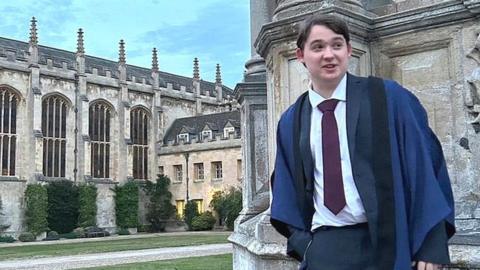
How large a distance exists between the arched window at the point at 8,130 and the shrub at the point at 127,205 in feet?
24.0

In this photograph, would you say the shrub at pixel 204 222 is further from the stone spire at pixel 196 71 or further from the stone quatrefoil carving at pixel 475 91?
the stone quatrefoil carving at pixel 475 91

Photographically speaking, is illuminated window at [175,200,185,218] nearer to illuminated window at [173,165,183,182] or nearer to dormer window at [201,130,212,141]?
illuminated window at [173,165,183,182]

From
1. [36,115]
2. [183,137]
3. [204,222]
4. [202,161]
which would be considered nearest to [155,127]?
[183,137]

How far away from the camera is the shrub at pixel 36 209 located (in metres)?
34.2

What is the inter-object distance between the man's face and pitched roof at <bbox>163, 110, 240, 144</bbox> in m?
40.3

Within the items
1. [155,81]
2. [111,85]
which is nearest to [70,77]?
[111,85]

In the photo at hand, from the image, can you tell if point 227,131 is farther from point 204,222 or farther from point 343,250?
point 343,250

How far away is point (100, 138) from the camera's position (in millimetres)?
40625

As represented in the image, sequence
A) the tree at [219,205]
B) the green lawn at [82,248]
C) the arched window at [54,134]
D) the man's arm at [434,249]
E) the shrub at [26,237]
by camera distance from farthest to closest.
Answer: the tree at [219,205]
the arched window at [54,134]
the shrub at [26,237]
the green lawn at [82,248]
the man's arm at [434,249]

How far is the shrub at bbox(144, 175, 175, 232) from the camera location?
134 ft

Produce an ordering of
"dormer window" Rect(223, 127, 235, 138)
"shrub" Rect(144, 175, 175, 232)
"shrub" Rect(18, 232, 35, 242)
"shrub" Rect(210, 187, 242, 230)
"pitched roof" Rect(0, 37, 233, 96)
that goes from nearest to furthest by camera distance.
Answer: "shrub" Rect(18, 232, 35, 242) → "shrub" Rect(210, 187, 242, 230) → "pitched roof" Rect(0, 37, 233, 96) → "dormer window" Rect(223, 127, 235, 138) → "shrub" Rect(144, 175, 175, 232)

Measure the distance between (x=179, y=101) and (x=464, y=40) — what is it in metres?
43.7

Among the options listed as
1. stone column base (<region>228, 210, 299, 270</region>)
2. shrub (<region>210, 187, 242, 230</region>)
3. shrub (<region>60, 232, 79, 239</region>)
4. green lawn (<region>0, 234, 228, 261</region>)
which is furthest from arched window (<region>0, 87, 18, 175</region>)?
stone column base (<region>228, 210, 299, 270</region>)

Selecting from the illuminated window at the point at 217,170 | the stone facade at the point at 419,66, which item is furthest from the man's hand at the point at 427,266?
the illuminated window at the point at 217,170
